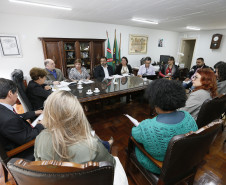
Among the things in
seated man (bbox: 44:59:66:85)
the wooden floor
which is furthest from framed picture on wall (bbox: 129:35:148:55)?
seated man (bbox: 44:59:66:85)

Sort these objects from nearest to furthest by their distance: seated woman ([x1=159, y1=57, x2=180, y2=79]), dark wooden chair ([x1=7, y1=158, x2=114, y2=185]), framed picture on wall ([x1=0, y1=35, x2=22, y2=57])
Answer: dark wooden chair ([x1=7, y1=158, x2=114, y2=185]) → framed picture on wall ([x1=0, y1=35, x2=22, y2=57]) → seated woman ([x1=159, y1=57, x2=180, y2=79])

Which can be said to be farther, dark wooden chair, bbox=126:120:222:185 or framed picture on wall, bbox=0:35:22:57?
framed picture on wall, bbox=0:35:22:57

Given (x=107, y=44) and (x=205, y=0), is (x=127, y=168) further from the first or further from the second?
(x=107, y=44)

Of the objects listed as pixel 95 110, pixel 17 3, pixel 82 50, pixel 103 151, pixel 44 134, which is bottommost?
pixel 95 110

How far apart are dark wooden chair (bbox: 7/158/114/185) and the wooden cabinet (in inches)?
151

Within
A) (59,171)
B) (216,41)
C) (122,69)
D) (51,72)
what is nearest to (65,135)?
(59,171)

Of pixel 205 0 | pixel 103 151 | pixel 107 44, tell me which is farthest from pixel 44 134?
pixel 107 44

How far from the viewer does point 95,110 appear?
3.07 m

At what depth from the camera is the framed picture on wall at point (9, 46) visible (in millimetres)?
3401

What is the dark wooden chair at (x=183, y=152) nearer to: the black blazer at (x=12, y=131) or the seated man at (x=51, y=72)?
the black blazer at (x=12, y=131)

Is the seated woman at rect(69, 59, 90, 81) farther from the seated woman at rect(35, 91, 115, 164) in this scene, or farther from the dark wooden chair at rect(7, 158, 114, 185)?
the dark wooden chair at rect(7, 158, 114, 185)

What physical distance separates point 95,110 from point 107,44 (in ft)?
10.6

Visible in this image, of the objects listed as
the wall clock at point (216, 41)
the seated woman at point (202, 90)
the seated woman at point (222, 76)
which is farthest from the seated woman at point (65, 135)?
the wall clock at point (216, 41)

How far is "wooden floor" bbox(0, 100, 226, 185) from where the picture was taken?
1503mm
